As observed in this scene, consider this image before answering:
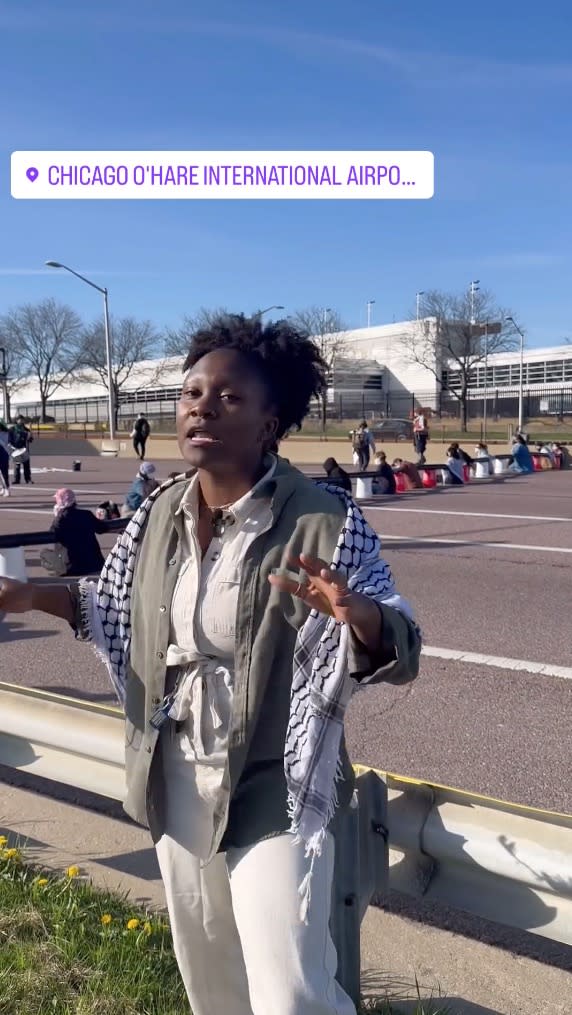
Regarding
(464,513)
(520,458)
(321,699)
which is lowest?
(464,513)

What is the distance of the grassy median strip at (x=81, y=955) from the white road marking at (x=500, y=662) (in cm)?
375

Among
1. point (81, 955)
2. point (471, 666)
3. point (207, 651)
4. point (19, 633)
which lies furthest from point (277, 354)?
point (19, 633)

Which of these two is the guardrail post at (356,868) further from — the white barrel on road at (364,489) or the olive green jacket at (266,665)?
the white barrel on road at (364,489)

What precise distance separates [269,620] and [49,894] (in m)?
1.72

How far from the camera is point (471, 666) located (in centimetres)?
640

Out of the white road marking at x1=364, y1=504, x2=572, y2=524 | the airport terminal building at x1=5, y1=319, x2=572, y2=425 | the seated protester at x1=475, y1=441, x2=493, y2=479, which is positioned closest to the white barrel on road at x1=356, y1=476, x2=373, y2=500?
the white road marking at x1=364, y1=504, x2=572, y2=524

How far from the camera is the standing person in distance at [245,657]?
6.22 feet

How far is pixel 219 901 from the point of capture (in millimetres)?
2125

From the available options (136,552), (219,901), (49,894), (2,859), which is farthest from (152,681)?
(2,859)

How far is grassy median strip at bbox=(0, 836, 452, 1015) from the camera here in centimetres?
254

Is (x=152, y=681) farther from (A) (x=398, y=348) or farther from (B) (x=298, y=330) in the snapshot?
(A) (x=398, y=348)

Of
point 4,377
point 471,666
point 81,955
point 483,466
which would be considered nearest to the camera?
point 81,955

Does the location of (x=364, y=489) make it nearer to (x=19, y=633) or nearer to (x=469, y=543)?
(x=469, y=543)

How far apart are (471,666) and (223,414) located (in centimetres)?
469
